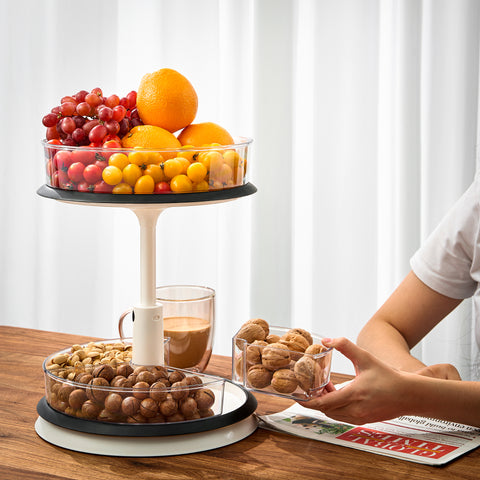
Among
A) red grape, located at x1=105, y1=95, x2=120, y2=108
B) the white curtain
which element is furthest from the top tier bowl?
the white curtain

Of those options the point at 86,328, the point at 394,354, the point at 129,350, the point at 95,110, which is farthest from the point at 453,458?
the point at 86,328

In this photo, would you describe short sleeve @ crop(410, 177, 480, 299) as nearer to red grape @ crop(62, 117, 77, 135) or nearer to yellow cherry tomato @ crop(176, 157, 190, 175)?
yellow cherry tomato @ crop(176, 157, 190, 175)

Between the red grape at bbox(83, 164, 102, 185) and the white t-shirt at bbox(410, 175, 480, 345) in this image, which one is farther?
the white t-shirt at bbox(410, 175, 480, 345)

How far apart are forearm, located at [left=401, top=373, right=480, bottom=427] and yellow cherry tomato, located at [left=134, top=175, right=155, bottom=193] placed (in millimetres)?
428

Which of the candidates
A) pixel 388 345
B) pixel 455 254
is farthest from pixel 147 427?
pixel 455 254

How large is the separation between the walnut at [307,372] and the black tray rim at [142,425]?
0.11 meters

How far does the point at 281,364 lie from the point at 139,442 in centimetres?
21

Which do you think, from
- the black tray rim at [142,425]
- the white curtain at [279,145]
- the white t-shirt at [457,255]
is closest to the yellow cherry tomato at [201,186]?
the black tray rim at [142,425]

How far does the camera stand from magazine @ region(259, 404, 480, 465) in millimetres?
923

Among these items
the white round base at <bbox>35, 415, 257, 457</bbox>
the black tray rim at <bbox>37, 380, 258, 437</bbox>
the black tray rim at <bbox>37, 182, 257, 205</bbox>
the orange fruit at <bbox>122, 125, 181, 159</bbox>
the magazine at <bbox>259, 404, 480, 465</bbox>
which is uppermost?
the orange fruit at <bbox>122, 125, 181, 159</bbox>

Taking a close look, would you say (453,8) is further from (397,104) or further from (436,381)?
(436,381)

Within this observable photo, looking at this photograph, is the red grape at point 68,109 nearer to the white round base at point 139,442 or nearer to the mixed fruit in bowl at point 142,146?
the mixed fruit in bowl at point 142,146

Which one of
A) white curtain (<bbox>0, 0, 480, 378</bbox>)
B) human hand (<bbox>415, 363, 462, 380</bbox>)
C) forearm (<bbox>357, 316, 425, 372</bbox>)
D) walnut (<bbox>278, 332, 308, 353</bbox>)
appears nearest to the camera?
walnut (<bbox>278, 332, 308, 353</bbox>)

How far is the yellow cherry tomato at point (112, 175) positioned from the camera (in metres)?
0.91
